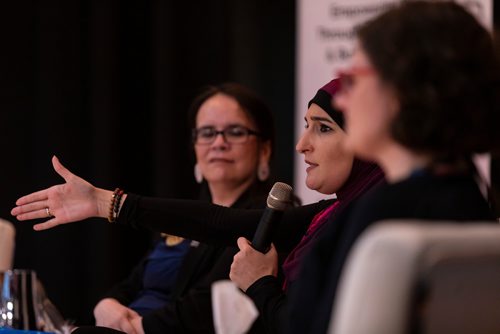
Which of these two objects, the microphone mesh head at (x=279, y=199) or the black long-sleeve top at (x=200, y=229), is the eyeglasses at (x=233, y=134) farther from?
the microphone mesh head at (x=279, y=199)

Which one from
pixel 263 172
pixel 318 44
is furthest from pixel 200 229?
pixel 318 44

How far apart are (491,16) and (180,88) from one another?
159cm

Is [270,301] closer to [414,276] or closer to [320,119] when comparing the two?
[320,119]

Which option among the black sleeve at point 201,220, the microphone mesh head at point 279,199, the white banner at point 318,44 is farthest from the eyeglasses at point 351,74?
the white banner at point 318,44

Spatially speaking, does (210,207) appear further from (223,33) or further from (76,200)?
(223,33)

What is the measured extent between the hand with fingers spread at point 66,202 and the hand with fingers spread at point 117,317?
26.9 inches

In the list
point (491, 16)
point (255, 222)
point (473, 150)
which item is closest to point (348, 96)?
point (473, 150)

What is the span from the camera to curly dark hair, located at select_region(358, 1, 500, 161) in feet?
4.07

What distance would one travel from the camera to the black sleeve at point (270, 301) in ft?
5.77

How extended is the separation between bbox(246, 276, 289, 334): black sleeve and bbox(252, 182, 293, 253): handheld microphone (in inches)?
3.0

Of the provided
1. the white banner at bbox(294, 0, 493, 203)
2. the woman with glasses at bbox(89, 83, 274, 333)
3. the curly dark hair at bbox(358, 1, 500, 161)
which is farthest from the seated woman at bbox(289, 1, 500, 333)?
the white banner at bbox(294, 0, 493, 203)

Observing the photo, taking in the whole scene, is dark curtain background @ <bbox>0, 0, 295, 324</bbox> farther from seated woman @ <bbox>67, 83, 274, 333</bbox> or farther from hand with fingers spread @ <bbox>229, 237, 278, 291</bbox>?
hand with fingers spread @ <bbox>229, 237, 278, 291</bbox>

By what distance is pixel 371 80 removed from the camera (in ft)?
4.26

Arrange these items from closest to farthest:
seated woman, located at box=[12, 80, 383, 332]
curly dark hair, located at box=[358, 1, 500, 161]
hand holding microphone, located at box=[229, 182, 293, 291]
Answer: curly dark hair, located at box=[358, 1, 500, 161] < hand holding microphone, located at box=[229, 182, 293, 291] < seated woman, located at box=[12, 80, 383, 332]
